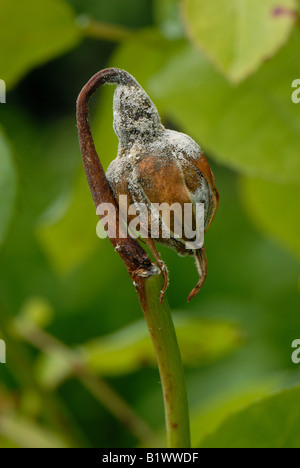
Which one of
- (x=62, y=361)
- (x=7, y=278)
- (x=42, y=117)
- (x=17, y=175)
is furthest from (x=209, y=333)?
(x=42, y=117)

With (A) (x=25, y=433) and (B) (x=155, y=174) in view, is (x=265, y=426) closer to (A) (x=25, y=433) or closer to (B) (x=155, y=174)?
(B) (x=155, y=174)

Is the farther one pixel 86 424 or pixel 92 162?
pixel 86 424

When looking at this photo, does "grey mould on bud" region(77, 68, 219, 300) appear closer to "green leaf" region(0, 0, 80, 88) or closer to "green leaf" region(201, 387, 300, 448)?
"green leaf" region(201, 387, 300, 448)

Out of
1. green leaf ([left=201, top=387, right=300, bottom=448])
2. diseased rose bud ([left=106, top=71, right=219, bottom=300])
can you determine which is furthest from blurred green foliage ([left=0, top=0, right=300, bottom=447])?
diseased rose bud ([left=106, top=71, right=219, bottom=300])

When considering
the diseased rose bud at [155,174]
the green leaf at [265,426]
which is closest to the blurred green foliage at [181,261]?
the green leaf at [265,426]

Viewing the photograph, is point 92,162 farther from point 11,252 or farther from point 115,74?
point 11,252

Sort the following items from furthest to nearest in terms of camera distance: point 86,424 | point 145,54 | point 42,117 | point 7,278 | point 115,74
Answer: point 42,117, point 7,278, point 86,424, point 145,54, point 115,74
